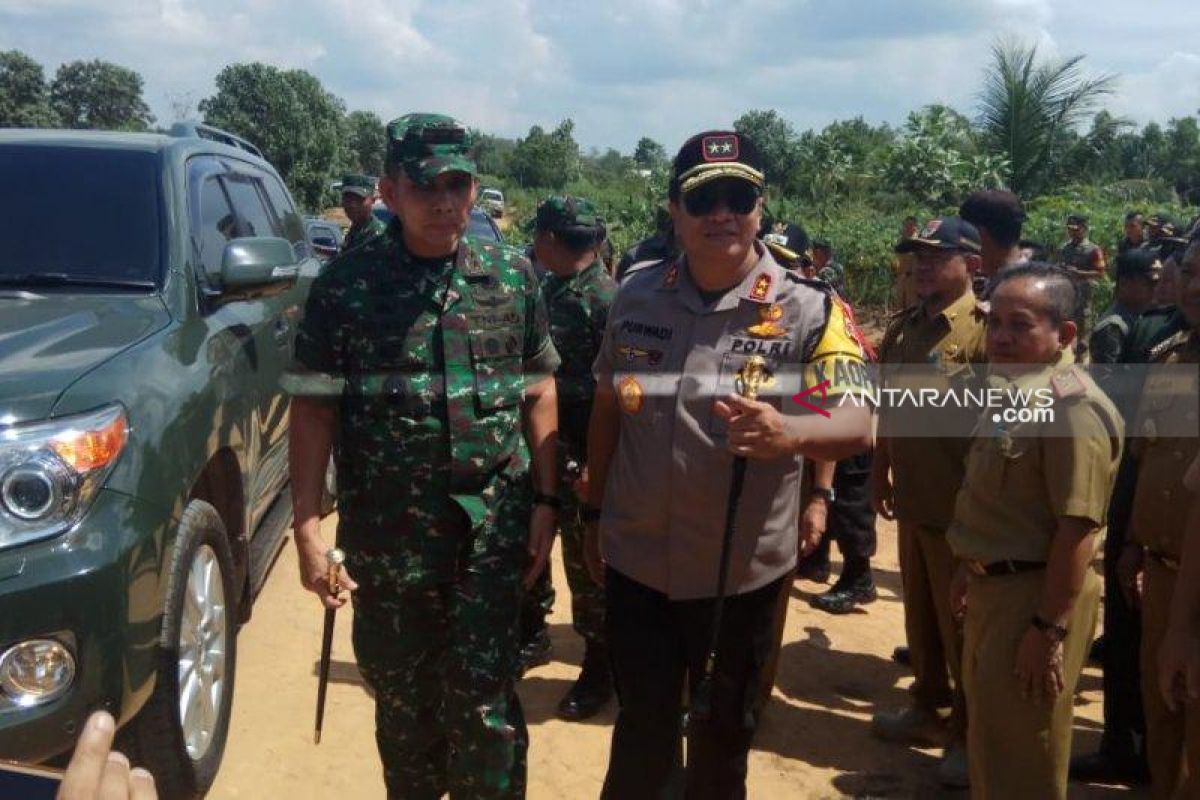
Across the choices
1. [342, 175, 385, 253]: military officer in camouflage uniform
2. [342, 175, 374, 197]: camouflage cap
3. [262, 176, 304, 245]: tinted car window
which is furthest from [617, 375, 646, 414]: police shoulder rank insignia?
[342, 175, 374, 197]: camouflage cap

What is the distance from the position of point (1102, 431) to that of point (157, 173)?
3.14 metres

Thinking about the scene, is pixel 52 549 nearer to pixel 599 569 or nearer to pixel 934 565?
pixel 599 569

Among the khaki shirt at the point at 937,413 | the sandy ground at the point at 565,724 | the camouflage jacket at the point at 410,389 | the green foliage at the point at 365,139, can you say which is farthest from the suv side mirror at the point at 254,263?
the green foliage at the point at 365,139

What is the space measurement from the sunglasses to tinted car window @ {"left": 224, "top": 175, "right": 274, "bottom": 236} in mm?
2626

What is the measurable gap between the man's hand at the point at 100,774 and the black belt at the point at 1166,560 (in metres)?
2.76

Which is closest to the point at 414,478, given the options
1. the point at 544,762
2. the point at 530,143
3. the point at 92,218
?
the point at 544,762

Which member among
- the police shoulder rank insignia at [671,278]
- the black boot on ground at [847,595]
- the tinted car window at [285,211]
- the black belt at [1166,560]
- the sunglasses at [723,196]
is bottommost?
the black boot on ground at [847,595]

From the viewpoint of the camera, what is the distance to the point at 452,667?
99.3 inches

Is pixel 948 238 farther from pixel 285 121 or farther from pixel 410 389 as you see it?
pixel 285 121

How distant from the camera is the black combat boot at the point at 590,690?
3918 mm

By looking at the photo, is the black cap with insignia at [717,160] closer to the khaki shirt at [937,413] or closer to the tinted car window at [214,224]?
the khaki shirt at [937,413]

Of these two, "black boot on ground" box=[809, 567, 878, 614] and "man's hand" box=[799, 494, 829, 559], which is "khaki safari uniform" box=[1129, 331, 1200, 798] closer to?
"man's hand" box=[799, 494, 829, 559]

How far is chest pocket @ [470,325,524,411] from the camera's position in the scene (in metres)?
2.53

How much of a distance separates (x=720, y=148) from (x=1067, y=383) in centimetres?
105
